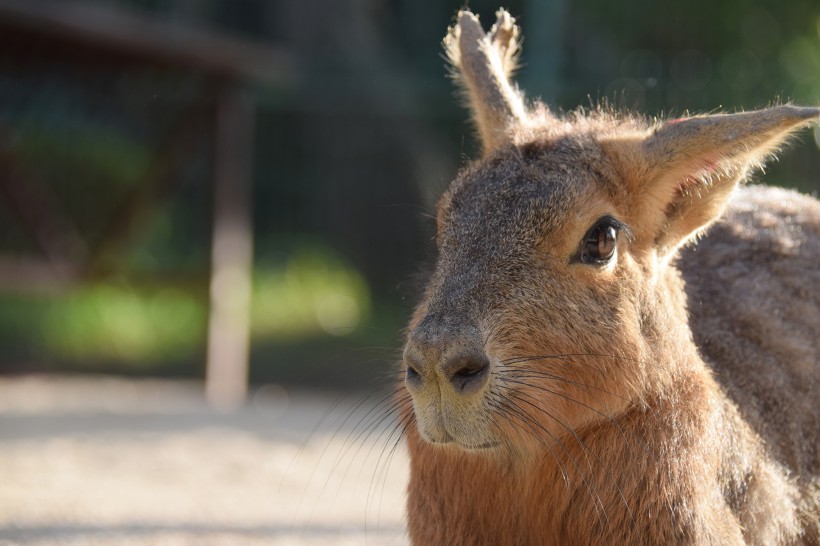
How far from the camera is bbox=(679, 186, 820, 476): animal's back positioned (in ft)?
11.1

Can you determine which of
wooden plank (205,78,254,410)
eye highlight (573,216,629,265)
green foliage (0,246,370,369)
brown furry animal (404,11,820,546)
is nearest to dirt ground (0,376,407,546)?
wooden plank (205,78,254,410)

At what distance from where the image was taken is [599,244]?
296cm

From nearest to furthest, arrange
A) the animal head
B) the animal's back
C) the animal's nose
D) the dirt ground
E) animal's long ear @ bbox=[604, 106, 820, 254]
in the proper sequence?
the animal's nose, the animal head, animal's long ear @ bbox=[604, 106, 820, 254], the animal's back, the dirt ground

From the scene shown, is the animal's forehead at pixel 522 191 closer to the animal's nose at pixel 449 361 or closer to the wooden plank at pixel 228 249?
the animal's nose at pixel 449 361

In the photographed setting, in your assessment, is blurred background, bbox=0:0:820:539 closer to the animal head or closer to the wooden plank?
the wooden plank

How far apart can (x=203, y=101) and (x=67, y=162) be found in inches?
103

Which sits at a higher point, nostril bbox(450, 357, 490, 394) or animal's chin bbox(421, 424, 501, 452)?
nostril bbox(450, 357, 490, 394)

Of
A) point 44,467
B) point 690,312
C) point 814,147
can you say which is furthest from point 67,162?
point 690,312

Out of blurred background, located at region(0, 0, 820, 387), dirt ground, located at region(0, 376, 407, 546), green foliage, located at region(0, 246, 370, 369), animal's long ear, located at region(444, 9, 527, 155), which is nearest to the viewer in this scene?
animal's long ear, located at region(444, 9, 527, 155)

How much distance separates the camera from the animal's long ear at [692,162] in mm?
2912

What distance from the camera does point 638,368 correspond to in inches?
115

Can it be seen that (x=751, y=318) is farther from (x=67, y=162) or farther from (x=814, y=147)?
(x=67, y=162)

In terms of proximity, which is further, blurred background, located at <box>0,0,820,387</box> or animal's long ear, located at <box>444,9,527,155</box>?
blurred background, located at <box>0,0,820,387</box>

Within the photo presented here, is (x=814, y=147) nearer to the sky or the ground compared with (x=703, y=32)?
nearer to the ground
